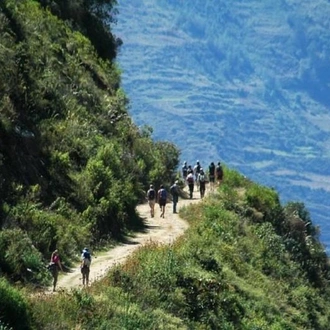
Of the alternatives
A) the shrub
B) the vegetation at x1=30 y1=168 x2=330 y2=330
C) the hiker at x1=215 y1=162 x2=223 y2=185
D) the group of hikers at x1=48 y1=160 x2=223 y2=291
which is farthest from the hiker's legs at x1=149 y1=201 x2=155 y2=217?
the shrub

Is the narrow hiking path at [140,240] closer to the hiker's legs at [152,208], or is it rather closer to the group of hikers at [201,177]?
the hiker's legs at [152,208]

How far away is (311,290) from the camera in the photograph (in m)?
40.6

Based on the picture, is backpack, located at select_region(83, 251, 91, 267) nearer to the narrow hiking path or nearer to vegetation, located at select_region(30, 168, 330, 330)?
the narrow hiking path

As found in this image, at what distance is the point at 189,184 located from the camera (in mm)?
49281

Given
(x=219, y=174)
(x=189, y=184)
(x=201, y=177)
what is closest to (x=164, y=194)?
(x=189, y=184)

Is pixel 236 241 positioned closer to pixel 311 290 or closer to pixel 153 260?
pixel 311 290

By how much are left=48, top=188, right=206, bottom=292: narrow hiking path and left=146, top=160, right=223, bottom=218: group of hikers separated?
385 millimetres

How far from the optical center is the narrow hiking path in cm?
2681

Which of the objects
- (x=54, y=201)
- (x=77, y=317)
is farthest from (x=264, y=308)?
(x=77, y=317)

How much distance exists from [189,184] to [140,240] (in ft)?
48.1

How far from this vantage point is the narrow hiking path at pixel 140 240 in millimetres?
26814

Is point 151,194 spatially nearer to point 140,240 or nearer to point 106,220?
point 140,240

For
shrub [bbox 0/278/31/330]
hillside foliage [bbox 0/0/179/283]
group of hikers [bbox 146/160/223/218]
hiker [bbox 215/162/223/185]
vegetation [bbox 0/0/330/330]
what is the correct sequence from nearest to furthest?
shrub [bbox 0/278/31/330]
vegetation [bbox 0/0/330/330]
hillside foliage [bbox 0/0/179/283]
group of hikers [bbox 146/160/223/218]
hiker [bbox 215/162/223/185]

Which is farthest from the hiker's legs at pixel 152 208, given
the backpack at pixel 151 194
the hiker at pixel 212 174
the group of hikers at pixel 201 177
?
the hiker at pixel 212 174
